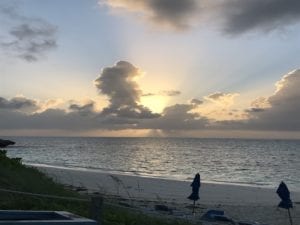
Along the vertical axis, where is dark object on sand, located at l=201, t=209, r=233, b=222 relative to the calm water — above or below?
below

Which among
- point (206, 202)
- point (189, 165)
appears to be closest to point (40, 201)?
point (206, 202)

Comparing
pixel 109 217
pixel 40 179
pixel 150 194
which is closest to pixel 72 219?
pixel 109 217

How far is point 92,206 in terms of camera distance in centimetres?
794

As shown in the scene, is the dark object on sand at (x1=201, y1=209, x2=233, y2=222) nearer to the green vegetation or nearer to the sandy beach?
the sandy beach

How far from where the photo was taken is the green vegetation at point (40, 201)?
38.4 feet


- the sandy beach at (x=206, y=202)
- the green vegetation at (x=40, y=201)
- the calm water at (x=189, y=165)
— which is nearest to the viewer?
the green vegetation at (x=40, y=201)

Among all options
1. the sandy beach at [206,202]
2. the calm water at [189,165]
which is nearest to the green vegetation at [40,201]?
the sandy beach at [206,202]

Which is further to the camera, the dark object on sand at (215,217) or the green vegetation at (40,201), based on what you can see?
the dark object on sand at (215,217)

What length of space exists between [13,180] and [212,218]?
7654 mm

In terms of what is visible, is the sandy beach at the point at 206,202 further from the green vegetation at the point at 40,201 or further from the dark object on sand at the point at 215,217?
the green vegetation at the point at 40,201

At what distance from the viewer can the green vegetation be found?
1170 centimetres

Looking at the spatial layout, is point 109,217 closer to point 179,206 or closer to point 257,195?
point 179,206

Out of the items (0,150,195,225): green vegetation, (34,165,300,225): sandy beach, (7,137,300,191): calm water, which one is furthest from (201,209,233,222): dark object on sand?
(7,137,300,191): calm water

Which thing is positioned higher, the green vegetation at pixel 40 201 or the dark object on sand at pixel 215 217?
the green vegetation at pixel 40 201
